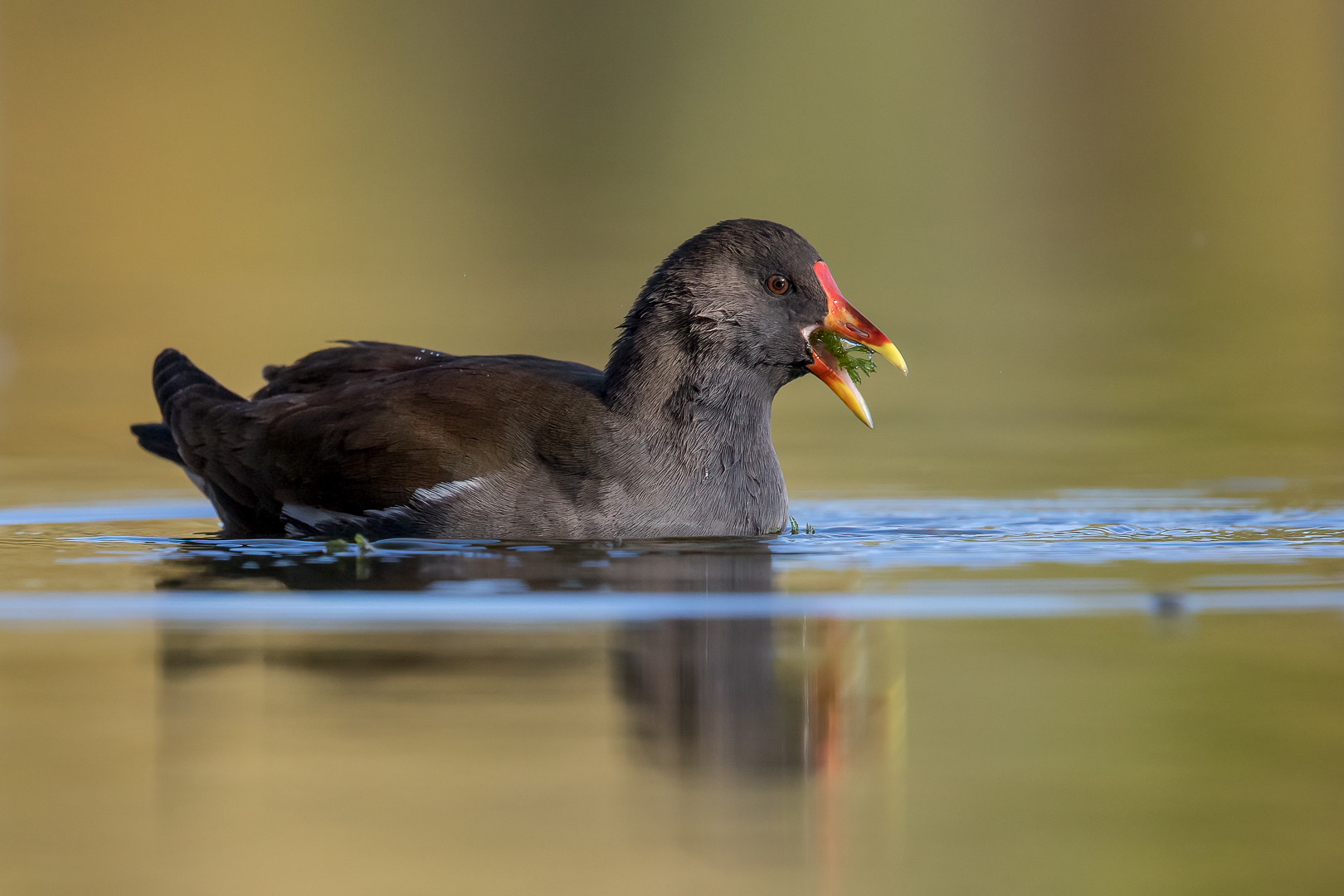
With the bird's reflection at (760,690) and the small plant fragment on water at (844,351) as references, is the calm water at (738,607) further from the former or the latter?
the small plant fragment on water at (844,351)

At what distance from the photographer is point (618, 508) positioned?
722 centimetres

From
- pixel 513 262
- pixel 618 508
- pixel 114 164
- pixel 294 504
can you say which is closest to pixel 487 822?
pixel 618 508

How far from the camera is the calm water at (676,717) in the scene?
12.3 feet

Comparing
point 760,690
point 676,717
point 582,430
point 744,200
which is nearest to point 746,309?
point 582,430

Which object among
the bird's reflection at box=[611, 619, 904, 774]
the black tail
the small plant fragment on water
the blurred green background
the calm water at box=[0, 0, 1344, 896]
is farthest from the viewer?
the blurred green background

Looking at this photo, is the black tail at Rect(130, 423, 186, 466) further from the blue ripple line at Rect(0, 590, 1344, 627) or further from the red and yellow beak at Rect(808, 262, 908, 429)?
the red and yellow beak at Rect(808, 262, 908, 429)

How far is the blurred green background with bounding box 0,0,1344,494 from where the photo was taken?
458 inches

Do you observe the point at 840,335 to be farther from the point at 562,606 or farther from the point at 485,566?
the point at 562,606

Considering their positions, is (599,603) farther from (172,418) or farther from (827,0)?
(827,0)

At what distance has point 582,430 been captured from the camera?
7289mm

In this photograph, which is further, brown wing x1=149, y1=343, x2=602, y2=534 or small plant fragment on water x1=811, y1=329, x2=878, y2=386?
small plant fragment on water x1=811, y1=329, x2=878, y2=386

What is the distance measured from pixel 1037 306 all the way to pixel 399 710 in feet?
43.5

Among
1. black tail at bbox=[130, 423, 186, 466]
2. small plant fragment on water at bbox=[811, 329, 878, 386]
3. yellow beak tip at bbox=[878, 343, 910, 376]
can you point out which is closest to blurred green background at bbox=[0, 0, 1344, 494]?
black tail at bbox=[130, 423, 186, 466]

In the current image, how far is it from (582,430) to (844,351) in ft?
3.68
